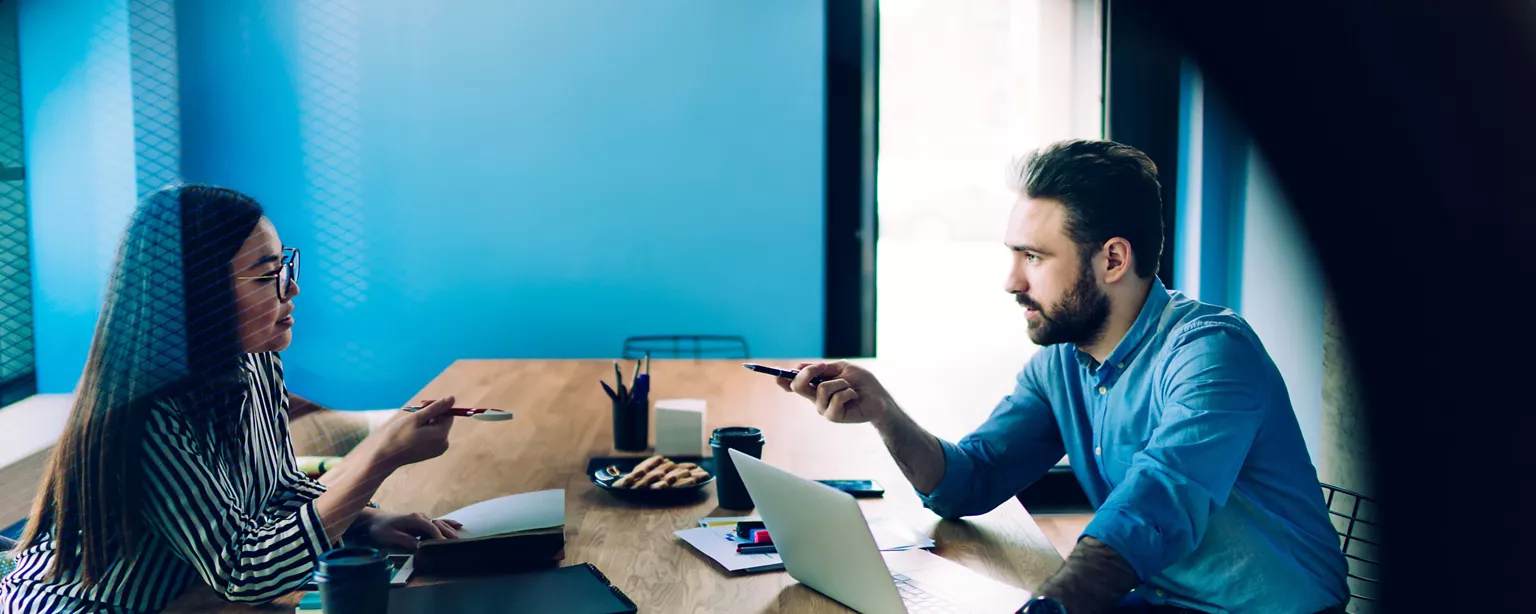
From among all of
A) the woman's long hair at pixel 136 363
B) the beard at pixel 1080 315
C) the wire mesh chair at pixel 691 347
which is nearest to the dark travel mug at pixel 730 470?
the beard at pixel 1080 315

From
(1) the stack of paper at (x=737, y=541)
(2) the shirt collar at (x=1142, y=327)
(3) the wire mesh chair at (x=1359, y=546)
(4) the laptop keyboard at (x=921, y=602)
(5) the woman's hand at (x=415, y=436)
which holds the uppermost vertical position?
(2) the shirt collar at (x=1142, y=327)

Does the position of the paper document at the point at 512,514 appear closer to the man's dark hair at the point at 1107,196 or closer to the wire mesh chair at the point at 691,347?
the man's dark hair at the point at 1107,196

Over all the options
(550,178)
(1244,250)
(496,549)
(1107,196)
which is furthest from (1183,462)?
(550,178)

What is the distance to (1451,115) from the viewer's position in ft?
3.22

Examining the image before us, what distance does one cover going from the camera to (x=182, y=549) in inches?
51.9

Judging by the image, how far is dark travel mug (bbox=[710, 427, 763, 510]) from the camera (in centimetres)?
170

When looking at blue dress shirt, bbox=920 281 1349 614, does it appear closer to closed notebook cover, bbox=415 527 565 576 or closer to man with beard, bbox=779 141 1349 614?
man with beard, bbox=779 141 1349 614

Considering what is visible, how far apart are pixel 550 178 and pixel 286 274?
2.66 m

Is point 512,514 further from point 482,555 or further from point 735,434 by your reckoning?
point 735,434

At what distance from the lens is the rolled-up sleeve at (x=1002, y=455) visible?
1.69m

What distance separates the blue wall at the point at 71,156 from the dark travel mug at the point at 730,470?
1.20 metres

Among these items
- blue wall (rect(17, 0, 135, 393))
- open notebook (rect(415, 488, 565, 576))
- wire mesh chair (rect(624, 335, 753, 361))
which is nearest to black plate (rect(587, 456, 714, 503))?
open notebook (rect(415, 488, 565, 576))

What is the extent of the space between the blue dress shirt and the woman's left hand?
2.54 feet

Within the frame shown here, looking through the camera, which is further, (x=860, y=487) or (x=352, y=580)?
(x=860, y=487)
